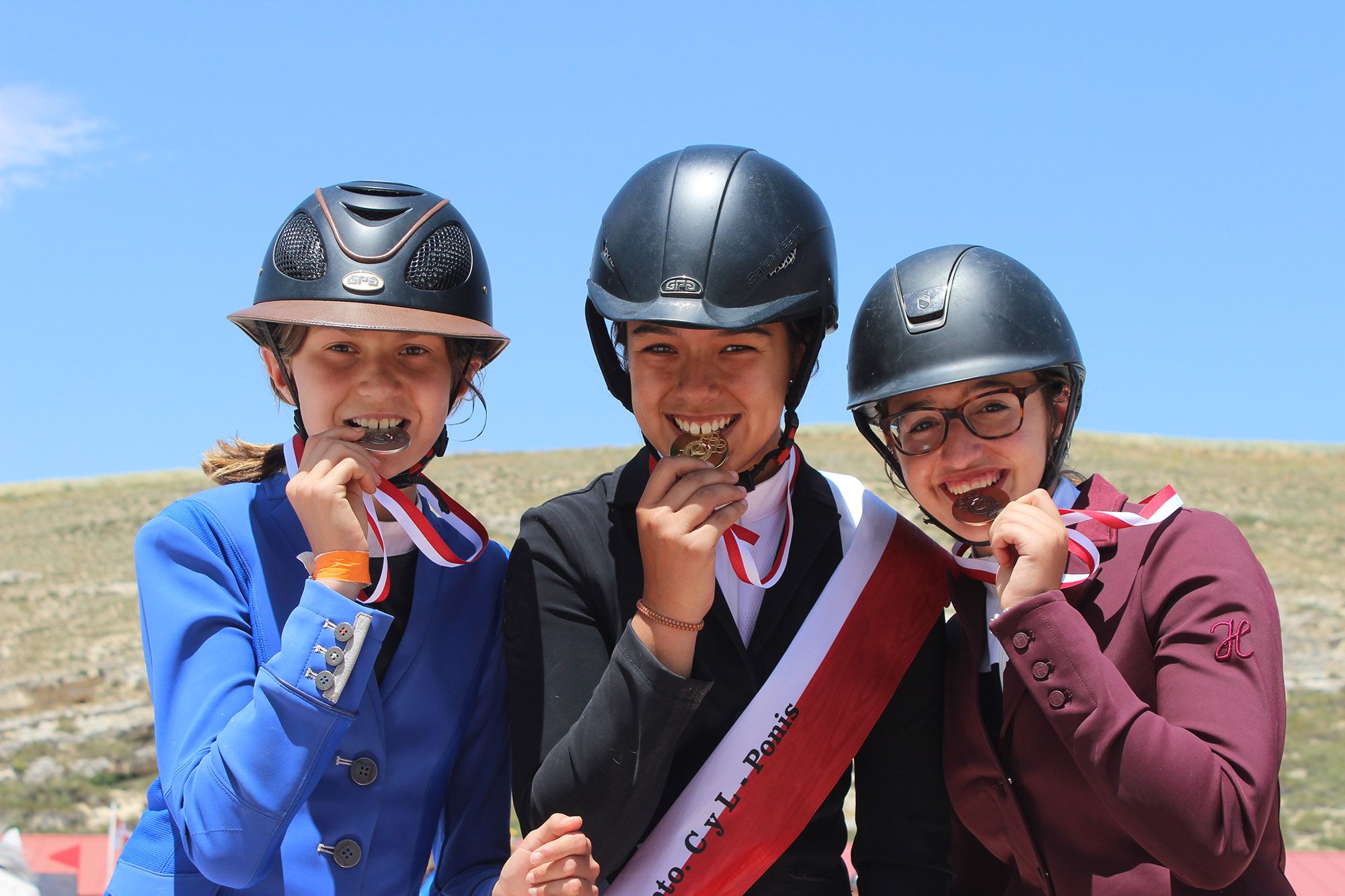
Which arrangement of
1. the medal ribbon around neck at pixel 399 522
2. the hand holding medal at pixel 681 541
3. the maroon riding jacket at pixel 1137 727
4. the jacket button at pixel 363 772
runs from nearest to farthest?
the maroon riding jacket at pixel 1137 727, the hand holding medal at pixel 681 541, the jacket button at pixel 363 772, the medal ribbon around neck at pixel 399 522

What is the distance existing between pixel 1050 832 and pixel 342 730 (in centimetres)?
169

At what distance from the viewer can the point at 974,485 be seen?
3195 mm

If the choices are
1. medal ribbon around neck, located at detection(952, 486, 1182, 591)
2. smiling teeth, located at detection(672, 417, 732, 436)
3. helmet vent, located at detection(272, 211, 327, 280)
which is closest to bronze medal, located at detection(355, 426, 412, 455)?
helmet vent, located at detection(272, 211, 327, 280)

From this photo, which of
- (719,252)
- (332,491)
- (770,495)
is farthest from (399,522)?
(719,252)

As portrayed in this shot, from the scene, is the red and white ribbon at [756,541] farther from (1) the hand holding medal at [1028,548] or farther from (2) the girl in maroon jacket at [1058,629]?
(1) the hand holding medal at [1028,548]

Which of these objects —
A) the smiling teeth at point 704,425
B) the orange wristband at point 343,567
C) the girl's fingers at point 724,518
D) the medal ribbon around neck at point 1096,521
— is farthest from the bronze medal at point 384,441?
the medal ribbon around neck at point 1096,521

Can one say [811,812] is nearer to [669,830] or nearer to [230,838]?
[669,830]

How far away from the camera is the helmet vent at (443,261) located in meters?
3.37

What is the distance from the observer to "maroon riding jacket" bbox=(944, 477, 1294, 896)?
2529 mm

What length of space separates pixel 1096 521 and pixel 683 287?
1184 mm

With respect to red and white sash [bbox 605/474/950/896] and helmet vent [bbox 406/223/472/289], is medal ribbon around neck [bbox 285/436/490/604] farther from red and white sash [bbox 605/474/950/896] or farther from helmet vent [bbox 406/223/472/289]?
red and white sash [bbox 605/474/950/896]

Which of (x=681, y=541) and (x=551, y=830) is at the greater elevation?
(x=681, y=541)

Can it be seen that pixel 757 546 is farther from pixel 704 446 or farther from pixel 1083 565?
pixel 1083 565

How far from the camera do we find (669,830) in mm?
3176
